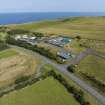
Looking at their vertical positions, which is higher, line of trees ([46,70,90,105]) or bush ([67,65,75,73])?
line of trees ([46,70,90,105])

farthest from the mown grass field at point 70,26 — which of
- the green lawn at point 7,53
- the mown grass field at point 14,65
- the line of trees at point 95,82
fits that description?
the line of trees at point 95,82

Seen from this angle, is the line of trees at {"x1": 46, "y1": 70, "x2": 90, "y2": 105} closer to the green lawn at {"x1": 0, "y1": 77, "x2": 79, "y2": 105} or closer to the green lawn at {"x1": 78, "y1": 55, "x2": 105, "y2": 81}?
the green lawn at {"x1": 0, "y1": 77, "x2": 79, "y2": 105}

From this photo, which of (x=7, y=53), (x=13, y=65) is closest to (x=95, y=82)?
(x=13, y=65)

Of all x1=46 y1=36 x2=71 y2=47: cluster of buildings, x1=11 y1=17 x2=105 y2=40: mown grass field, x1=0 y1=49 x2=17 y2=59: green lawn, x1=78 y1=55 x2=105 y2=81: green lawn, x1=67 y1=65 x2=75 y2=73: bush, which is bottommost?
x1=11 y1=17 x2=105 y2=40: mown grass field

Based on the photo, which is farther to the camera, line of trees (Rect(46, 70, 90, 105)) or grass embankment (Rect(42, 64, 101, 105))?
grass embankment (Rect(42, 64, 101, 105))

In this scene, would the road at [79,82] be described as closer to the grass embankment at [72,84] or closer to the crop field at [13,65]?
the grass embankment at [72,84]

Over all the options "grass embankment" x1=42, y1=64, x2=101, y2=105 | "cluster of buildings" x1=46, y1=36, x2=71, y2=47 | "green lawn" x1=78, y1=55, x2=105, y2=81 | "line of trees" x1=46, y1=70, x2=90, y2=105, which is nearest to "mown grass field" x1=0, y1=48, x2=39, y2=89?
"grass embankment" x1=42, y1=64, x2=101, y2=105

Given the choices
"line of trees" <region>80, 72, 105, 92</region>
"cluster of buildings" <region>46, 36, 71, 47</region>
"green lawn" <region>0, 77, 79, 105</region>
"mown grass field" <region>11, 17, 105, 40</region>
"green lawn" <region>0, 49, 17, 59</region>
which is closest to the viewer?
"green lawn" <region>0, 77, 79, 105</region>
